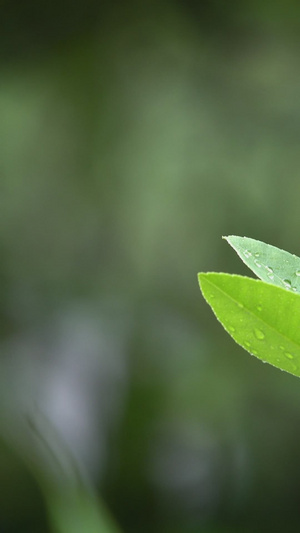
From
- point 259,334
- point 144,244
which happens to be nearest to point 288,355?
point 259,334

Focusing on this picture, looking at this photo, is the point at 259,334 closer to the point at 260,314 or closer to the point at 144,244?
the point at 260,314

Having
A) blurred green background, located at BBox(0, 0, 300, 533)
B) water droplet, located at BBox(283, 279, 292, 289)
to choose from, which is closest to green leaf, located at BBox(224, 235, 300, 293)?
water droplet, located at BBox(283, 279, 292, 289)

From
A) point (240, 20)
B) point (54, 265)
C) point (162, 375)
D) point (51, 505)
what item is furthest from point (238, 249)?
point (240, 20)

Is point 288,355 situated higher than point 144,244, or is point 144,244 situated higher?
point 288,355

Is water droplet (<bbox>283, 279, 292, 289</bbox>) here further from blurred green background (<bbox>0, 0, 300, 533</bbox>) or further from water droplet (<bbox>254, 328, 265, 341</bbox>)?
blurred green background (<bbox>0, 0, 300, 533</bbox>)

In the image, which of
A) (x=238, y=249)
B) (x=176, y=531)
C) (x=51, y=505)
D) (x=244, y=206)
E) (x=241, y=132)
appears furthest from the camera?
(x=241, y=132)

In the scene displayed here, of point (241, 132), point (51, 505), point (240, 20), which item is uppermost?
point (240, 20)

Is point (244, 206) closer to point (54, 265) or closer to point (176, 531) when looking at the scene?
point (54, 265)
